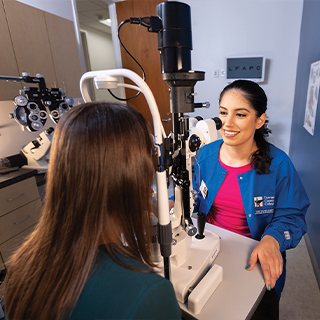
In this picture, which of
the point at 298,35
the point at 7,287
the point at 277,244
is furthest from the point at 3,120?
the point at 298,35

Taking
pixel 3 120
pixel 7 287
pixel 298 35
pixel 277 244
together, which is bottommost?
pixel 277 244

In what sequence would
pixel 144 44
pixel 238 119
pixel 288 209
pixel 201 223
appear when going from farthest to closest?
1. pixel 144 44
2. pixel 238 119
3. pixel 288 209
4. pixel 201 223

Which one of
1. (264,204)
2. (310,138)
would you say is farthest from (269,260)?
(310,138)

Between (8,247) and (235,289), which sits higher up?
(235,289)

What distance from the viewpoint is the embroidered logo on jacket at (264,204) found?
1.02 metres

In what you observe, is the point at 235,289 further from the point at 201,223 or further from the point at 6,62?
the point at 6,62

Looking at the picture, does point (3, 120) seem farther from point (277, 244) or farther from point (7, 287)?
point (277, 244)

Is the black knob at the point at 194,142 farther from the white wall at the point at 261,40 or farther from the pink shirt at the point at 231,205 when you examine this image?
the white wall at the point at 261,40

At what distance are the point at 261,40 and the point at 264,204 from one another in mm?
2393

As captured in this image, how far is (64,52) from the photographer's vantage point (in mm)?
2320

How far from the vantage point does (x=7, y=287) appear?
51 cm

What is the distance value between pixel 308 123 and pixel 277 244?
4.79 feet

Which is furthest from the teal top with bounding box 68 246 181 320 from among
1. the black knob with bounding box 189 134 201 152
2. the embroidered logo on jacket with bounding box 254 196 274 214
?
the embroidered logo on jacket with bounding box 254 196 274 214

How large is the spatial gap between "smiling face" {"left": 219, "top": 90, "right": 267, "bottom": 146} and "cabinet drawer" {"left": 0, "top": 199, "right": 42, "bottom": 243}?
58.2 inches
